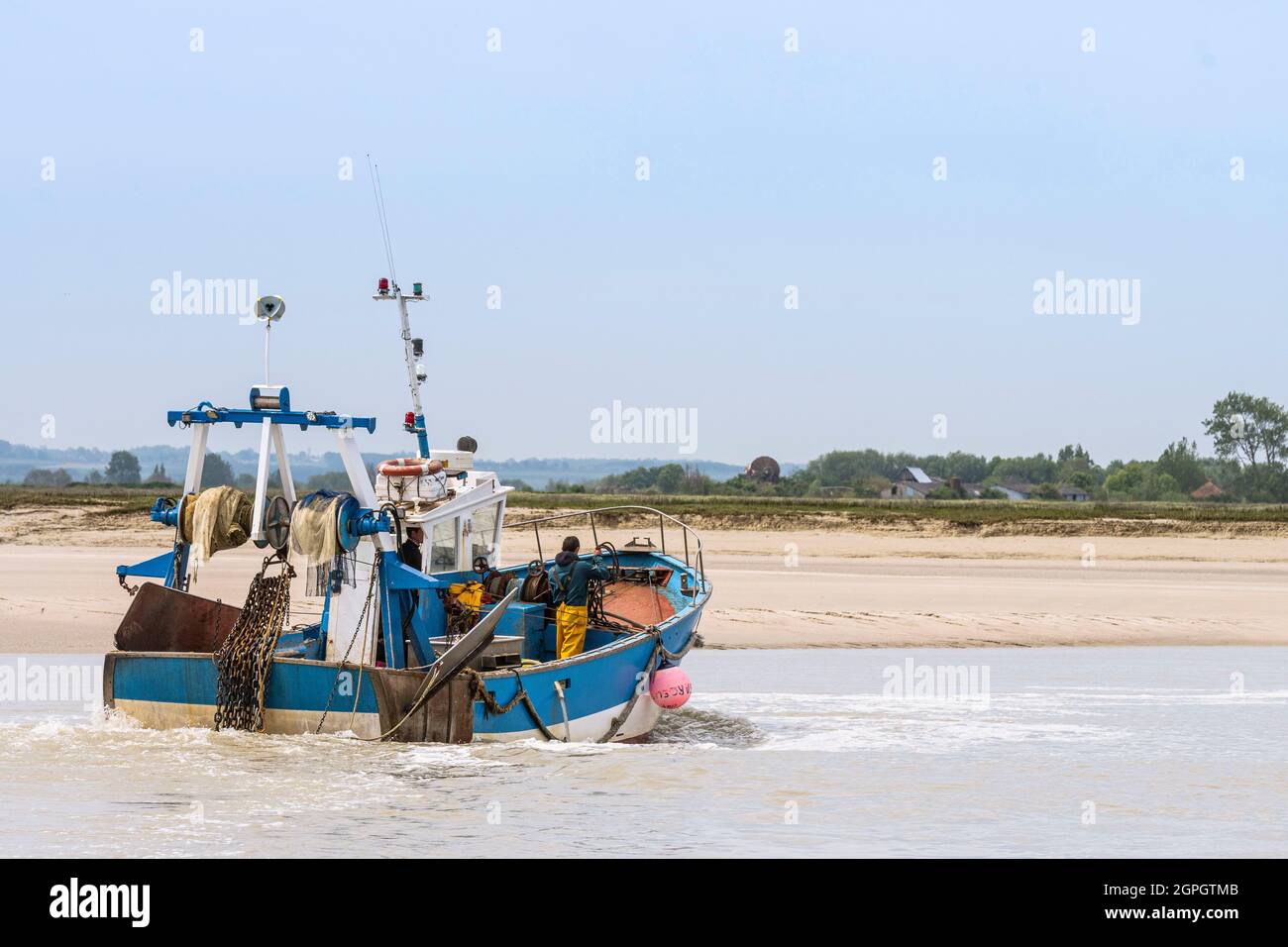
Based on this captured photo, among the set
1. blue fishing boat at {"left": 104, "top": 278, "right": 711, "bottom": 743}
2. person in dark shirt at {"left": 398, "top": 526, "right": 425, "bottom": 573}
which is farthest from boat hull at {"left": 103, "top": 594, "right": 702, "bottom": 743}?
person in dark shirt at {"left": 398, "top": 526, "right": 425, "bottom": 573}

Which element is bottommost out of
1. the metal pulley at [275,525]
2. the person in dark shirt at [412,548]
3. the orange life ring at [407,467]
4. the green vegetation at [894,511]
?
the green vegetation at [894,511]

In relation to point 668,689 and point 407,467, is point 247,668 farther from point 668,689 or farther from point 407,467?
point 668,689

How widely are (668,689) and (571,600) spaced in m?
1.38

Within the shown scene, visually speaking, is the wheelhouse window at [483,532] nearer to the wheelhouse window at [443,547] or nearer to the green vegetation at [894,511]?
the wheelhouse window at [443,547]

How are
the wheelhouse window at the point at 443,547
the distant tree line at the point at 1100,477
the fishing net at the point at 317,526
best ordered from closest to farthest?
the fishing net at the point at 317,526, the wheelhouse window at the point at 443,547, the distant tree line at the point at 1100,477

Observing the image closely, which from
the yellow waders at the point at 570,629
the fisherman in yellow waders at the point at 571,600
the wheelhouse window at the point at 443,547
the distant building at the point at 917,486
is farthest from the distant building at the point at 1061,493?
the wheelhouse window at the point at 443,547

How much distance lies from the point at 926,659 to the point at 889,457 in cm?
9750

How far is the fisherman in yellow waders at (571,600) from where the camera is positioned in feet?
49.9

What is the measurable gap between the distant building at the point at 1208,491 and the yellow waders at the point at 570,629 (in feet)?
228

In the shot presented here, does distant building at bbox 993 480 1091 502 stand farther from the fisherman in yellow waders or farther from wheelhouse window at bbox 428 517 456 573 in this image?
wheelhouse window at bbox 428 517 456 573

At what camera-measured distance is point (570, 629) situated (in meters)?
15.2

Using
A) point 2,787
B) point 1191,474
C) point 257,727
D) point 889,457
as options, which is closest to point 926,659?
point 257,727

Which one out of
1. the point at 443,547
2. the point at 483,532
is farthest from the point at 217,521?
the point at 483,532
